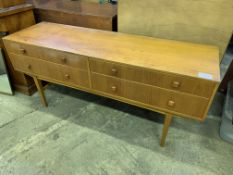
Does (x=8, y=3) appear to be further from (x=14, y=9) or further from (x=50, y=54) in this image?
(x=50, y=54)

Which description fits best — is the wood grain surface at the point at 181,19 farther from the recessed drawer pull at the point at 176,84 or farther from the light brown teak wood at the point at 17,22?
the light brown teak wood at the point at 17,22

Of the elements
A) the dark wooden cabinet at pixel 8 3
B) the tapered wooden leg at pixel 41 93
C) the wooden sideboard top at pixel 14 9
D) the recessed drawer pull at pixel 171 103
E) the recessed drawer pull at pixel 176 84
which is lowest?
the tapered wooden leg at pixel 41 93

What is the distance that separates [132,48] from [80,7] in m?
0.80

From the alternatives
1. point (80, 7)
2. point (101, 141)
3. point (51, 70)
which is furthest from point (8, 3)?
point (101, 141)

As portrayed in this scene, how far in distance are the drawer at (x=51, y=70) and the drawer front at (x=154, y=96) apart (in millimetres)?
105

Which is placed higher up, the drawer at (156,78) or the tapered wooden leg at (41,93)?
the drawer at (156,78)

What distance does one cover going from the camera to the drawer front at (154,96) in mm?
1100

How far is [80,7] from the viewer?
176 centimetres

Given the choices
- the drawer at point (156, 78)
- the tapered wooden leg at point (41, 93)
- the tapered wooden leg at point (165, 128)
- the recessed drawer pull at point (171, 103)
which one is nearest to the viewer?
the drawer at point (156, 78)

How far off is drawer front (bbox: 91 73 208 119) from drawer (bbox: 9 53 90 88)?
0.11 meters

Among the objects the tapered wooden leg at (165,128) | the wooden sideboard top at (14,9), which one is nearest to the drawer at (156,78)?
the tapered wooden leg at (165,128)

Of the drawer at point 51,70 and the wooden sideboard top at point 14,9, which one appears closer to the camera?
the drawer at point 51,70

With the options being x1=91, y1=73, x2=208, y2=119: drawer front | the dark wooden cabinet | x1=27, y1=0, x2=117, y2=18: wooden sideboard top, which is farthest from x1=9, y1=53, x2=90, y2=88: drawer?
x1=27, y1=0, x2=117, y2=18: wooden sideboard top

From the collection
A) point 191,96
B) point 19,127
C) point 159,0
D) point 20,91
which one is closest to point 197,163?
point 191,96
